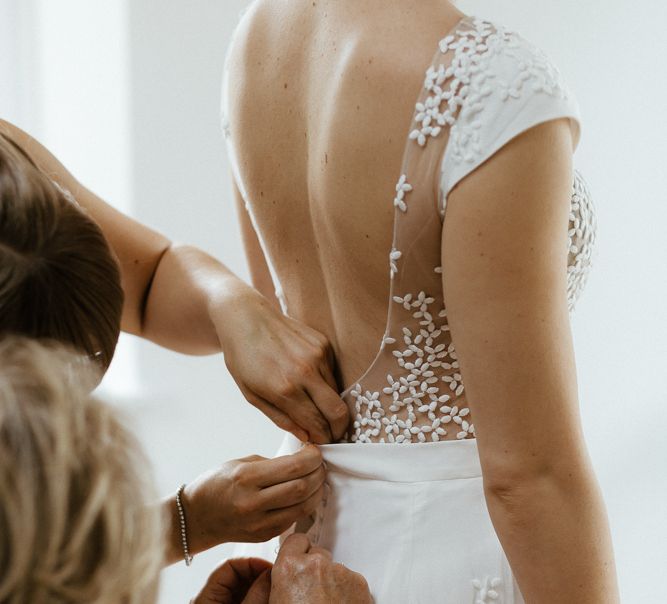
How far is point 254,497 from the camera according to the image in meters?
1.15

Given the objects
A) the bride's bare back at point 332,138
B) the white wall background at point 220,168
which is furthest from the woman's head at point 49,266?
the white wall background at point 220,168

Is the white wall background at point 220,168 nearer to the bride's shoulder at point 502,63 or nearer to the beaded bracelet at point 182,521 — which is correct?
the beaded bracelet at point 182,521

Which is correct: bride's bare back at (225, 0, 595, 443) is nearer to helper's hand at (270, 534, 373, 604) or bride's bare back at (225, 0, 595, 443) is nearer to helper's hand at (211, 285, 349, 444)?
helper's hand at (211, 285, 349, 444)

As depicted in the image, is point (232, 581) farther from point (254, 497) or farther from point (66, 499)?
point (66, 499)

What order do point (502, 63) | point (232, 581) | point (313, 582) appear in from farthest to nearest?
point (232, 581)
point (313, 582)
point (502, 63)

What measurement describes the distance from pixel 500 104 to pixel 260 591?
63cm

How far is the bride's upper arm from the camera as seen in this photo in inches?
36.5

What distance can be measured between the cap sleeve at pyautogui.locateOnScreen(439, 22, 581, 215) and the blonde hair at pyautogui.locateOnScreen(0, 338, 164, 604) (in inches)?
17.6

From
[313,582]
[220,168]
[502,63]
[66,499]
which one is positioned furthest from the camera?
[220,168]

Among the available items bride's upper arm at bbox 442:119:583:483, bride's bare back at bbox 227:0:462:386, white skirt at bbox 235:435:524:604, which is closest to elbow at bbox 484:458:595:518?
bride's upper arm at bbox 442:119:583:483

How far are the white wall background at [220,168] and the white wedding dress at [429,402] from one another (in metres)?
1.24

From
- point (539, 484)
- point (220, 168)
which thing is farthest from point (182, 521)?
point (220, 168)

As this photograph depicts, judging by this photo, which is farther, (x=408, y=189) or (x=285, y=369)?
(x=285, y=369)

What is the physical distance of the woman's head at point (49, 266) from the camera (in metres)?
0.85
